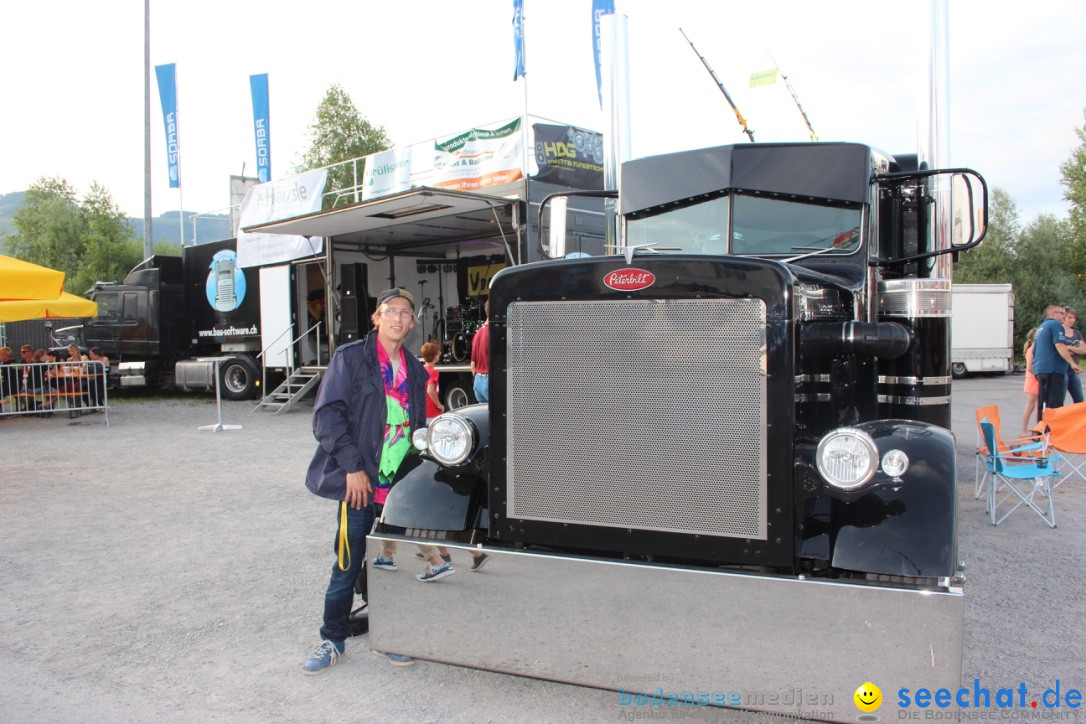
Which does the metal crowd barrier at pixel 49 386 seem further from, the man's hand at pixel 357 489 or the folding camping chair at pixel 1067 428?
the folding camping chair at pixel 1067 428

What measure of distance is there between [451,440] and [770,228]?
228 centimetres

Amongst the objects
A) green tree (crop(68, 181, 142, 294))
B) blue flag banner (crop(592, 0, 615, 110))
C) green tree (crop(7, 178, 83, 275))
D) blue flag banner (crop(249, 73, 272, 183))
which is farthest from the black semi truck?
green tree (crop(7, 178, 83, 275))

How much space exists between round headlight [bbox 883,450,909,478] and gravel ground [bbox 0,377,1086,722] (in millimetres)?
1076

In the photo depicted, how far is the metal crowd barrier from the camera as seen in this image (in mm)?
13922

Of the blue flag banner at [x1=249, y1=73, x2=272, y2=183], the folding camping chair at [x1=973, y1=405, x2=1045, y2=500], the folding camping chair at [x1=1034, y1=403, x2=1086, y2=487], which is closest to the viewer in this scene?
the folding camping chair at [x1=973, y1=405, x2=1045, y2=500]

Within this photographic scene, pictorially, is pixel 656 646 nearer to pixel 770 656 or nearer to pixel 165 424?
pixel 770 656

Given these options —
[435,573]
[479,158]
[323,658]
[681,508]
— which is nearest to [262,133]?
[479,158]

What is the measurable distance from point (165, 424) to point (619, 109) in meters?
10.3

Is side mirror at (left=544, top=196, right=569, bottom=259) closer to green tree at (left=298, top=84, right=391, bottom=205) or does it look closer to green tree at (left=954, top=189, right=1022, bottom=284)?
green tree at (left=954, top=189, right=1022, bottom=284)

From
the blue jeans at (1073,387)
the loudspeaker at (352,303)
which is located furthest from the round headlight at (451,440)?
the loudspeaker at (352,303)

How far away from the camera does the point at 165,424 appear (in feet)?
43.0

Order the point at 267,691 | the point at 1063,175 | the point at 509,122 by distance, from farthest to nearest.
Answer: the point at 1063,175
the point at 509,122
the point at 267,691

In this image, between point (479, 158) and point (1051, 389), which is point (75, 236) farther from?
point (1051, 389)

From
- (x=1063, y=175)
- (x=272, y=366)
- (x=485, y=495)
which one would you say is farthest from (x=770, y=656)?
(x=1063, y=175)
